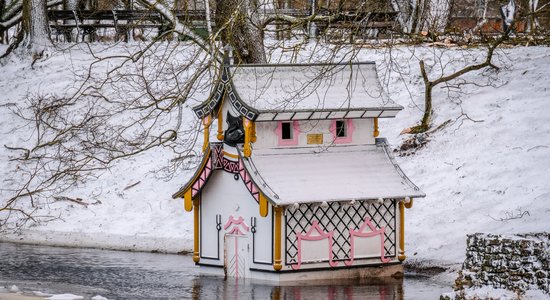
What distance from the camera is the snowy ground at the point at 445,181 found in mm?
25562

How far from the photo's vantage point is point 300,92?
22.9 m

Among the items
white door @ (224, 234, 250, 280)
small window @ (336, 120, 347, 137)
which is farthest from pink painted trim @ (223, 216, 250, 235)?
small window @ (336, 120, 347, 137)

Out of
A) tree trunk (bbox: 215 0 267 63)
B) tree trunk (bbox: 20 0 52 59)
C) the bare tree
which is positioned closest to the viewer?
tree trunk (bbox: 215 0 267 63)

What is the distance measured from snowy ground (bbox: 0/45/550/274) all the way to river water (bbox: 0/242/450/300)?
1.73m

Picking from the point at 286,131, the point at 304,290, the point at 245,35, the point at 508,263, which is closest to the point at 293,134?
the point at 286,131

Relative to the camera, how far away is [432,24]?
35.3 metres

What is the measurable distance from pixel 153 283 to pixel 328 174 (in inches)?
153

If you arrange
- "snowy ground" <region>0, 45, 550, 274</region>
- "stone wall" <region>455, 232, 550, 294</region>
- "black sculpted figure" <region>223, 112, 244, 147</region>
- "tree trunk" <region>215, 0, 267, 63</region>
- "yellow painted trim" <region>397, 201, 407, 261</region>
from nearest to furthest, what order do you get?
"stone wall" <region>455, 232, 550, 294</region> → "black sculpted figure" <region>223, 112, 244, 147</region> → "yellow painted trim" <region>397, 201, 407, 261</region> → "snowy ground" <region>0, 45, 550, 274</region> → "tree trunk" <region>215, 0, 267, 63</region>

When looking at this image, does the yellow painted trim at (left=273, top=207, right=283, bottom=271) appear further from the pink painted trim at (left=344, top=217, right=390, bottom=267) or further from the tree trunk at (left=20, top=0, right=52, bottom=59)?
the tree trunk at (left=20, top=0, right=52, bottom=59)

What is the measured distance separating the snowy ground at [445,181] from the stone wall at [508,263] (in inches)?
187

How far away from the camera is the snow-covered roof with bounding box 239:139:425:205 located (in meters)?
22.5

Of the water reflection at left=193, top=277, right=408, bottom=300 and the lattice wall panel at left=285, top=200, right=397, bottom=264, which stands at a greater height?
the lattice wall panel at left=285, top=200, right=397, bottom=264

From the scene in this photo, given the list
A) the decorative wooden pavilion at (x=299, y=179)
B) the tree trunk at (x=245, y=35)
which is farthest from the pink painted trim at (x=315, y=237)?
the tree trunk at (x=245, y=35)

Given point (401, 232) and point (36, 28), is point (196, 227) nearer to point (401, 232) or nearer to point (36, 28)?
point (401, 232)
